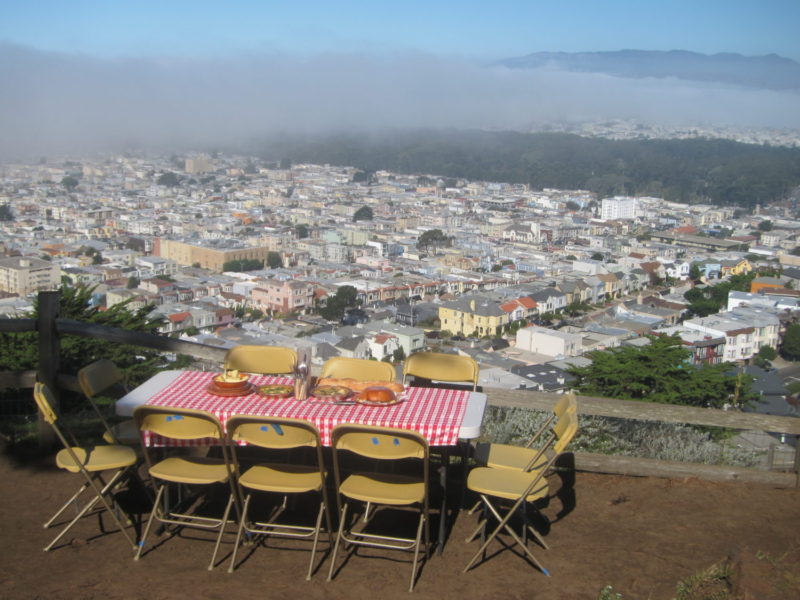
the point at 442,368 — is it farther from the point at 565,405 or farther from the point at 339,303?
the point at 339,303

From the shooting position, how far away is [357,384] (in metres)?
2.01

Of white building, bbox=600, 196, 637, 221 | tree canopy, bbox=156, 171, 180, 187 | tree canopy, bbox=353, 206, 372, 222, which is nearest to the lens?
tree canopy, bbox=353, 206, 372, 222

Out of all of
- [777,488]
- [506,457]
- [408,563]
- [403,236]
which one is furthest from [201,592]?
[403,236]

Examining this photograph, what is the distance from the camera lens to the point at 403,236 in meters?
36.2

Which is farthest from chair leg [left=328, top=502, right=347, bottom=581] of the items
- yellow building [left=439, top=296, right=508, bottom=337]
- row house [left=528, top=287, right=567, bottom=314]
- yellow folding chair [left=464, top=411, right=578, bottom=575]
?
row house [left=528, top=287, right=567, bottom=314]

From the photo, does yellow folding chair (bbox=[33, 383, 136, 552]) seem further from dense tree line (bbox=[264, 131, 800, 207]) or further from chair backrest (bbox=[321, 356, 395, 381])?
dense tree line (bbox=[264, 131, 800, 207])

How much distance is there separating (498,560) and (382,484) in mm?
289

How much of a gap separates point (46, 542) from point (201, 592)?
44 centimetres

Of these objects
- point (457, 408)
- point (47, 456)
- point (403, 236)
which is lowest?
point (403, 236)

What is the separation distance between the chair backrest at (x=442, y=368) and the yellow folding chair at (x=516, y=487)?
41 centimetres

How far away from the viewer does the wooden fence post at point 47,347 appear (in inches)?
92.2

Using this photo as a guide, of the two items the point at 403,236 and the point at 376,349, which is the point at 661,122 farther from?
the point at 376,349

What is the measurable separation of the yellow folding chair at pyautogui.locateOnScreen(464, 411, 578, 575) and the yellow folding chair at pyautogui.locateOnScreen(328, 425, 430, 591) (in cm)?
12

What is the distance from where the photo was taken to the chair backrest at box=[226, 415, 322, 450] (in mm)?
1663
